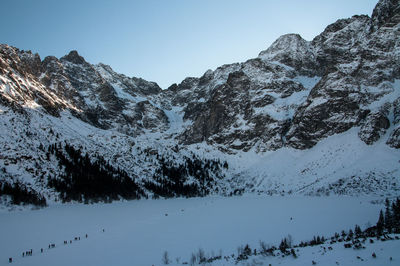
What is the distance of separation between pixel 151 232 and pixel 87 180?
217ft

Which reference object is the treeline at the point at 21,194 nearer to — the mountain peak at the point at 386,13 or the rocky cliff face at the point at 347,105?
the rocky cliff face at the point at 347,105

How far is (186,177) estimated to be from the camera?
15175cm

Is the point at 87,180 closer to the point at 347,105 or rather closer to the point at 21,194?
the point at 21,194

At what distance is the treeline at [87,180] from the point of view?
97.7 m

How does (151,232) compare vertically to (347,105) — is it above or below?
below

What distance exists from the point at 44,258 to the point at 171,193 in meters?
96.2

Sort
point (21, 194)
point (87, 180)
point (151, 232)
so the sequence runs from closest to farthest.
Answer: point (151, 232), point (21, 194), point (87, 180)

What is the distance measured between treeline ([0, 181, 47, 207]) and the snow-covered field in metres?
5.77

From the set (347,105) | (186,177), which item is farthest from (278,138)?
(186,177)

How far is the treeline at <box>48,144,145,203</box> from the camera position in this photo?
97.7m

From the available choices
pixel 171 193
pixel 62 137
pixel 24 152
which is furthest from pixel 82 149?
pixel 171 193

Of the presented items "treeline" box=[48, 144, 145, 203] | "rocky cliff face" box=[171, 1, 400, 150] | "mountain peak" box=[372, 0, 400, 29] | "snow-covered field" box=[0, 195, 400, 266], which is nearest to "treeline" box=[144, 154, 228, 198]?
"treeline" box=[48, 144, 145, 203]

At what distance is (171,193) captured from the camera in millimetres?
131375

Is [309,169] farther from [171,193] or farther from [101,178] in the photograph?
[101,178]
